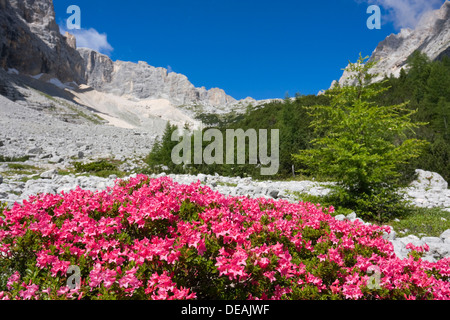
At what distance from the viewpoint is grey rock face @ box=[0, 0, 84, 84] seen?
86.1 meters

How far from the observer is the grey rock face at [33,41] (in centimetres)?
8612

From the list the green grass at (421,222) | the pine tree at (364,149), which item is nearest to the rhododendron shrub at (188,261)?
the green grass at (421,222)

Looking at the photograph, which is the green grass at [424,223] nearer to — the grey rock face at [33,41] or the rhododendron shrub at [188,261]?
the rhododendron shrub at [188,261]

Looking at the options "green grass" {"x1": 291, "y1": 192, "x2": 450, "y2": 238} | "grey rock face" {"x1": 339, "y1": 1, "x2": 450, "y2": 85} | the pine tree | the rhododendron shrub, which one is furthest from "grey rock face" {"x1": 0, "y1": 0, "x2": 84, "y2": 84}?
"grey rock face" {"x1": 339, "y1": 1, "x2": 450, "y2": 85}

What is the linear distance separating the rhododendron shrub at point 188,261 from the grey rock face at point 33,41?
115 m

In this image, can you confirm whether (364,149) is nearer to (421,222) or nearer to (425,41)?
(421,222)

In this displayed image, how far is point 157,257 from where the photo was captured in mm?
2227

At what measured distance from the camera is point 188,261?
2.24 metres

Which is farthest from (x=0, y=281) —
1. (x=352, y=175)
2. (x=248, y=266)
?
(x=352, y=175)

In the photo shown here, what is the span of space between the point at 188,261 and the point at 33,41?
433 ft

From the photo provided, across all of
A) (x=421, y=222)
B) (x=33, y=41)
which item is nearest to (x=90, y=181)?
(x=421, y=222)

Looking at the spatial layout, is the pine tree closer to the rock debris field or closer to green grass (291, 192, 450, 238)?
green grass (291, 192, 450, 238)
